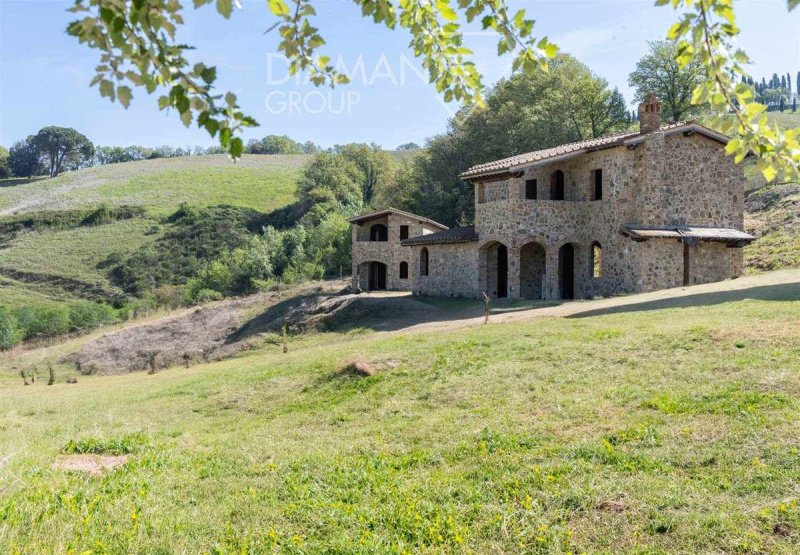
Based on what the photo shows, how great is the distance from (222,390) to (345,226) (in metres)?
42.5

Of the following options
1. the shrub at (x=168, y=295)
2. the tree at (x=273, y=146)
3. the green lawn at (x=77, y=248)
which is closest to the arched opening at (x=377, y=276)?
the shrub at (x=168, y=295)

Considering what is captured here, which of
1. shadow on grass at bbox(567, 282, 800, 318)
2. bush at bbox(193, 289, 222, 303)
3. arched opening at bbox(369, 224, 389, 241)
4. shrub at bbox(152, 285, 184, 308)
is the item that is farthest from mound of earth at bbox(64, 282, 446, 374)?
shrub at bbox(152, 285, 184, 308)

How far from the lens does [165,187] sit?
97.4 m

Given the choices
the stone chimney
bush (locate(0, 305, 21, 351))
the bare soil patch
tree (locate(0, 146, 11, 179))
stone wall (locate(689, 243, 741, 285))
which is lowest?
bush (locate(0, 305, 21, 351))

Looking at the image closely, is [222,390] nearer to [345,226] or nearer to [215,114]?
[215,114]

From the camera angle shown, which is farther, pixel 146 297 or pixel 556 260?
pixel 146 297

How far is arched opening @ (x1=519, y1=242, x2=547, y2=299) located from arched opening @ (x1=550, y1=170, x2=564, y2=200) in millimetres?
2462

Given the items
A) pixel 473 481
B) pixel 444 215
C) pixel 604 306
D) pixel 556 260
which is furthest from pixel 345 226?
pixel 473 481

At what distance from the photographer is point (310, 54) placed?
396 cm

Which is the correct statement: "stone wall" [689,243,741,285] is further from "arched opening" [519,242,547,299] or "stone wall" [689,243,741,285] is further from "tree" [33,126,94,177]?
"tree" [33,126,94,177]

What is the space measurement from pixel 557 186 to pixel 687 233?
673cm

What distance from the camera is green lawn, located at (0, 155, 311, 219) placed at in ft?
296

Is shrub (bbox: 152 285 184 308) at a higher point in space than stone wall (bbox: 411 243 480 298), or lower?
lower

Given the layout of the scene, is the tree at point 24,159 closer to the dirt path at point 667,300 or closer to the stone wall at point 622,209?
the stone wall at point 622,209
